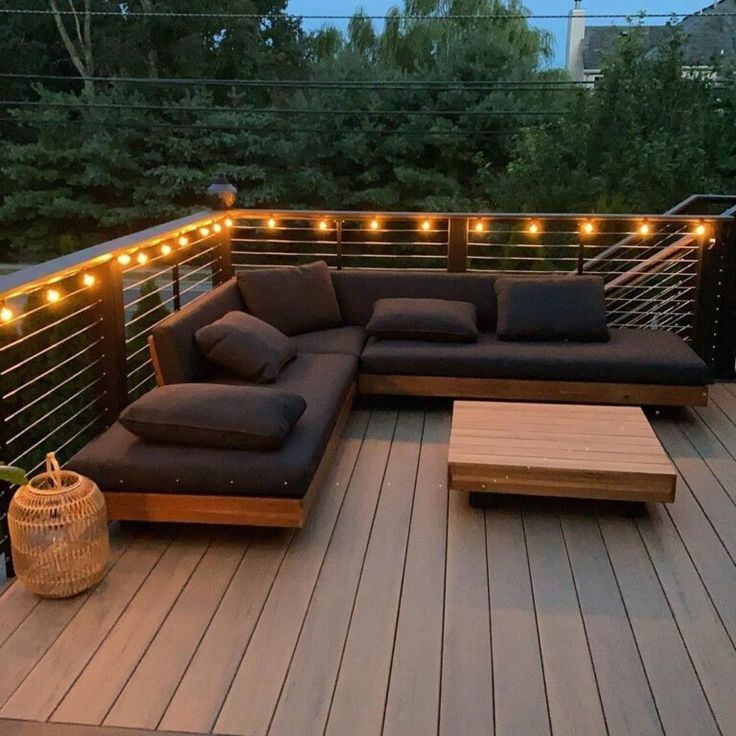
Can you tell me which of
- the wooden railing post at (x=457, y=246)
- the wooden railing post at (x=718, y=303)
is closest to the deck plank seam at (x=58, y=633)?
the wooden railing post at (x=457, y=246)

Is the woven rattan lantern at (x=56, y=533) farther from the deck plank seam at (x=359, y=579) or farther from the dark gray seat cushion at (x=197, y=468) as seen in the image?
the deck plank seam at (x=359, y=579)

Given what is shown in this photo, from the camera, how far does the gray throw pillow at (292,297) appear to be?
4.64 meters

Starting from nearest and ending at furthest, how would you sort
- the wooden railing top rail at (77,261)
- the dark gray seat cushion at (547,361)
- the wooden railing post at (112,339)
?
the wooden railing top rail at (77,261), the wooden railing post at (112,339), the dark gray seat cushion at (547,361)

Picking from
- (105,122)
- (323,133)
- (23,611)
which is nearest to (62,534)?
(23,611)

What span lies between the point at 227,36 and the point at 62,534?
655 inches

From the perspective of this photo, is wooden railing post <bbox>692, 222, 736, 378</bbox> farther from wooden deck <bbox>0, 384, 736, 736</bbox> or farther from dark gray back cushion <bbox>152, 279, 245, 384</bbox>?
dark gray back cushion <bbox>152, 279, 245, 384</bbox>

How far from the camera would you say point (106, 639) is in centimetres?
244

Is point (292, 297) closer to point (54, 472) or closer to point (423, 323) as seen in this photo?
point (423, 323)

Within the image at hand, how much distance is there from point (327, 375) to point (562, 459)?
1190mm

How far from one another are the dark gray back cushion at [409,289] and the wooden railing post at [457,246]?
20 centimetres

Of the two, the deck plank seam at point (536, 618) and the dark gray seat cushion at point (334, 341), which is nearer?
the deck plank seam at point (536, 618)

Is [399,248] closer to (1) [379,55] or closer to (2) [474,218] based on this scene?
(1) [379,55]

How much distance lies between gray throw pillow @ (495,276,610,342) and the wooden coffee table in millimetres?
961

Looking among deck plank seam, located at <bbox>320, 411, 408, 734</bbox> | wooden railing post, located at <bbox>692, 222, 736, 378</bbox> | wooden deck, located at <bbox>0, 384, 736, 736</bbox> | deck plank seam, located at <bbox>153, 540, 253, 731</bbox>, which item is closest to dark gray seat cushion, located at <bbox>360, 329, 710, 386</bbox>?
deck plank seam, located at <bbox>320, 411, 408, 734</bbox>
